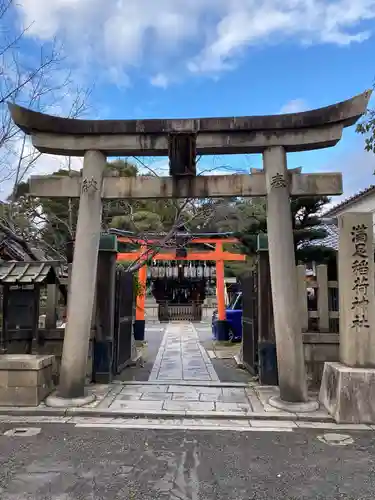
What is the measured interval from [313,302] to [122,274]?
16.1 ft

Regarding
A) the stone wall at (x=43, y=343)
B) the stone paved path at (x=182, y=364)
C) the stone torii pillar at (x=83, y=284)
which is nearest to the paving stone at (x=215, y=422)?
the stone torii pillar at (x=83, y=284)

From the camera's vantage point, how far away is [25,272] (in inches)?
300

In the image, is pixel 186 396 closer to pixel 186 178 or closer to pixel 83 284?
pixel 83 284

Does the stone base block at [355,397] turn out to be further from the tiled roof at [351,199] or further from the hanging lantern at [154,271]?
the hanging lantern at [154,271]

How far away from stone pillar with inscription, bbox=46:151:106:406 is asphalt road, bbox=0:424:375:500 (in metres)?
1.25

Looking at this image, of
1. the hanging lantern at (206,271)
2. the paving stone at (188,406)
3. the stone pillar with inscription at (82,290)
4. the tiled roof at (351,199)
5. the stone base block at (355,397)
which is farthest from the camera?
the hanging lantern at (206,271)

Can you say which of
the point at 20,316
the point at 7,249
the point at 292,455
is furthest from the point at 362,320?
the point at 7,249

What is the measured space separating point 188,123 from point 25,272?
13.6 ft

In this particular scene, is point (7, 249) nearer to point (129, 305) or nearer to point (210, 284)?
point (129, 305)

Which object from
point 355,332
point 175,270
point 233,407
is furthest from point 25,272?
point 175,270

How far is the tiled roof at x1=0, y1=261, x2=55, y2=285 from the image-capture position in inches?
292

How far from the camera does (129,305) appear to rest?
34.2 ft

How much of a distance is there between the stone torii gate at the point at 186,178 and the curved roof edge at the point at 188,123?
0.02 meters

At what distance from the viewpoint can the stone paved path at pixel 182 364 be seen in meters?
9.26
